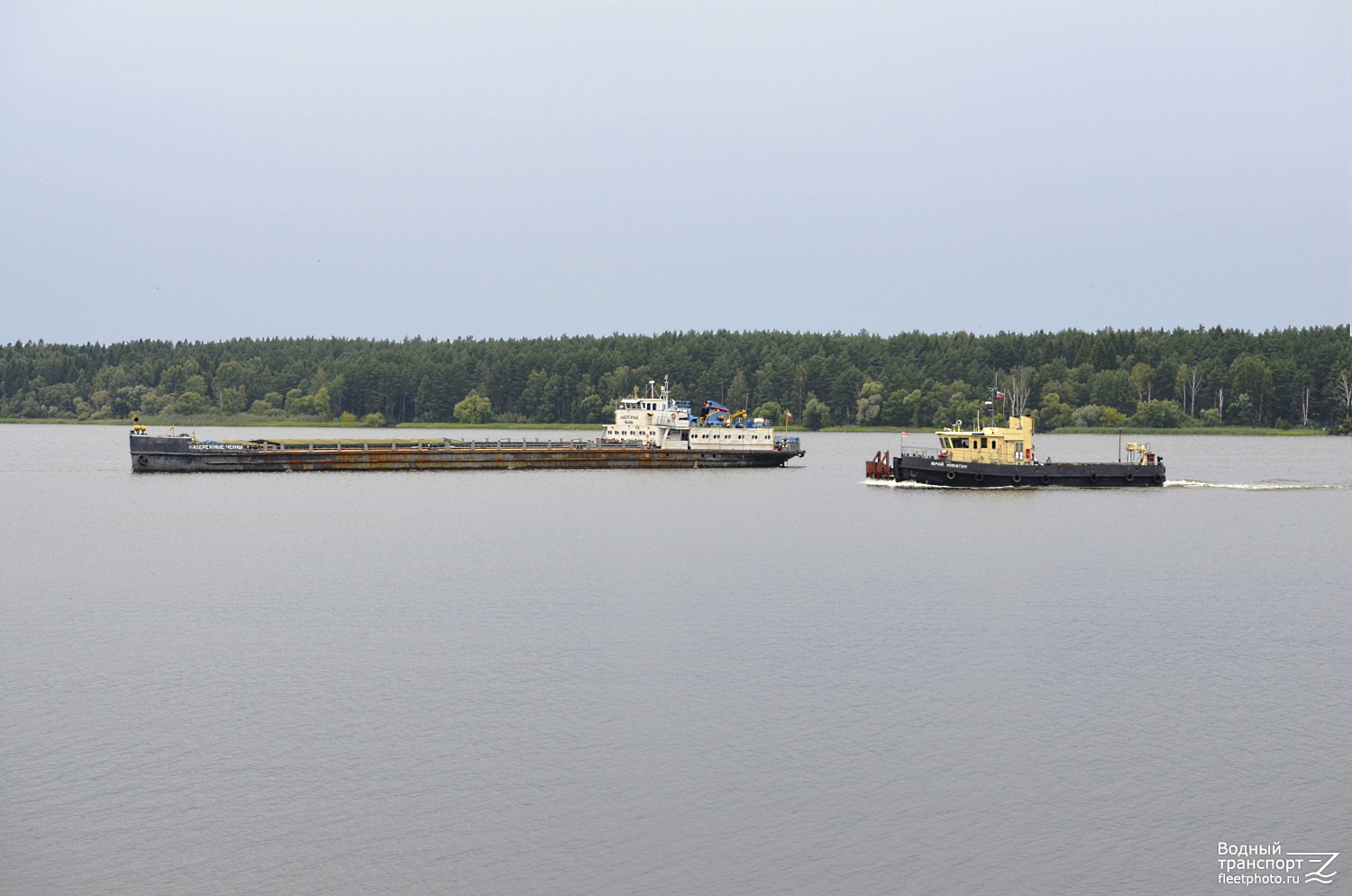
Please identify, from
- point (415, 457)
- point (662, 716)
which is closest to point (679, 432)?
point (415, 457)

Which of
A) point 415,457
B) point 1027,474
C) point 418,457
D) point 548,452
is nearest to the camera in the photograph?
point 1027,474

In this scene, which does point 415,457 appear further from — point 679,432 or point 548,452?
point 679,432

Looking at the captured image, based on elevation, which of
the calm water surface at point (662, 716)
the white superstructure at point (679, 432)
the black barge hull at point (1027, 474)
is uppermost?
the white superstructure at point (679, 432)

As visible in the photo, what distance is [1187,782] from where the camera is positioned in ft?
85.9

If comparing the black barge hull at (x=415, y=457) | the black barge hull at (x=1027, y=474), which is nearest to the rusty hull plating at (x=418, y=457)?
the black barge hull at (x=415, y=457)

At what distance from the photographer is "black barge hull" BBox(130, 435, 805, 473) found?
11756 cm

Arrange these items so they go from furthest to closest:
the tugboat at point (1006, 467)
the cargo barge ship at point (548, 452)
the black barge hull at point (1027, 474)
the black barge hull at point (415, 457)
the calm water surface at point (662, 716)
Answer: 1. the cargo barge ship at point (548, 452)
2. the black barge hull at point (415, 457)
3. the tugboat at point (1006, 467)
4. the black barge hull at point (1027, 474)
5. the calm water surface at point (662, 716)

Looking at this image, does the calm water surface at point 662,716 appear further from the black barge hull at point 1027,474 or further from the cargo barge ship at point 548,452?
the cargo barge ship at point 548,452

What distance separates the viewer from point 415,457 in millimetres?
125125

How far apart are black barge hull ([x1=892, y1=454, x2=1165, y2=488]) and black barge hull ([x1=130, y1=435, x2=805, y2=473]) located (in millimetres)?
26172

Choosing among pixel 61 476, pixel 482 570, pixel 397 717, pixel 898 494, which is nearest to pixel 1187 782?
pixel 397 717

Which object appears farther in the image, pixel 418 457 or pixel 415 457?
pixel 415 457

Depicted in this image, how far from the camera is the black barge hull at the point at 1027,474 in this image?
325 ft

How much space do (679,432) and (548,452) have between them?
13275 millimetres
